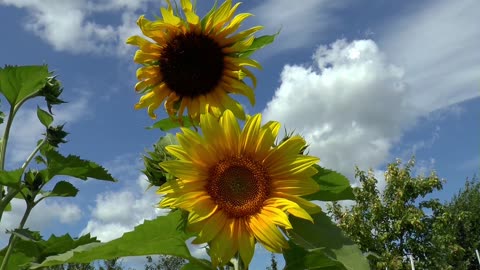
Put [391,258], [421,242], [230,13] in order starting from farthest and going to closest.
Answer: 1. [421,242]
2. [391,258]
3. [230,13]

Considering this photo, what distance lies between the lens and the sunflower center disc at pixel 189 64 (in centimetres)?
185

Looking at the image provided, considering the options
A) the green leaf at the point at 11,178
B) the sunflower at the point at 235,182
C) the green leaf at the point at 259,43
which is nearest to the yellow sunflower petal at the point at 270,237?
the sunflower at the point at 235,182

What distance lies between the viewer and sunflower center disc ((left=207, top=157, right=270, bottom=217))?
150cm

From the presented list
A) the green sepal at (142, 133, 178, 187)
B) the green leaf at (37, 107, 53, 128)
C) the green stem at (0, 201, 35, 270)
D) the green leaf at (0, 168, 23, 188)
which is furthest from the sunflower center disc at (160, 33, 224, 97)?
the green leaf at (37, 107, 53, 128)

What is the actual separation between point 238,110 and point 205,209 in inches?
16.3

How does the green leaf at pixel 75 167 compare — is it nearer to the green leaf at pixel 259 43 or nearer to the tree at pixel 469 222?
the green leaf at pixel 259 43

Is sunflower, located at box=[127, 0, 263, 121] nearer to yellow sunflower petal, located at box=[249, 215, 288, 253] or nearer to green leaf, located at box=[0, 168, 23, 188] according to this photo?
yellow sunflower petal, located at box=[249, 215, 288, 253]

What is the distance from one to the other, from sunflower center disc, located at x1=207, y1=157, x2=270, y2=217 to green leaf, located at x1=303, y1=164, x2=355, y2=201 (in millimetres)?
186

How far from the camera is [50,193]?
9.32 feet

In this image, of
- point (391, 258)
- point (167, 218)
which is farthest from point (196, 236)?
point (391, 258)

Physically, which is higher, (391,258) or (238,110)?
(391,258)

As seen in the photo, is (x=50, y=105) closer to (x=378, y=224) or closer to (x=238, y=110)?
(x=238, y=110)

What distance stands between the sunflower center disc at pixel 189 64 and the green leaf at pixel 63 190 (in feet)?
4.04

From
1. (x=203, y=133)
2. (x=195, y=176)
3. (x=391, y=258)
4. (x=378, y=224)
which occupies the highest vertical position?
(x=378, y=224)
